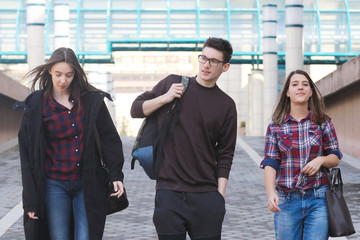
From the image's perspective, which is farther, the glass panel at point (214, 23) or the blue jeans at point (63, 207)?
the glass panel at point (214, 23)

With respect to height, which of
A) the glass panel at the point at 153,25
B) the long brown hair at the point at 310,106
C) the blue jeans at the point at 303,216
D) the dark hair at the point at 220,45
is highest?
the glass panel at the point at 153,25

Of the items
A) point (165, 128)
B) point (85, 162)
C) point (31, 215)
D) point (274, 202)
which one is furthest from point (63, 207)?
point (274, 202)

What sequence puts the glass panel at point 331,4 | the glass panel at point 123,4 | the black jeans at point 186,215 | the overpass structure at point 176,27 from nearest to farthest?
the black jeans at point 186,215, the overpass structure at point 176,27, the glass panel at point 123,4, the glass panel at point 331,4

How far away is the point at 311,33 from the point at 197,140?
3724 cm

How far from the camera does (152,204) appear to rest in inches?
446

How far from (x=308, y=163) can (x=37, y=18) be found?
22.9 meters

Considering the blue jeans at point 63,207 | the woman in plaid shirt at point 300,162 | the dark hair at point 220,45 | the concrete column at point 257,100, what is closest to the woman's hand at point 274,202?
the woman in plaid shirt at point 300,162

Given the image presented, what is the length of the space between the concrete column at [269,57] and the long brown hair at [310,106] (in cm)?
3038

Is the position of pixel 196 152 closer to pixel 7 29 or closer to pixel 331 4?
pixel 7 29

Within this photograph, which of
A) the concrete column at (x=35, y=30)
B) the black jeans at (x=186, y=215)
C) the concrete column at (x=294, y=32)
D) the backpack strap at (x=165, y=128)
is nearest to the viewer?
the black jeans at (x=186, y=215)

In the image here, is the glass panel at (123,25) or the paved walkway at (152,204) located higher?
the glass panel at (123,25)

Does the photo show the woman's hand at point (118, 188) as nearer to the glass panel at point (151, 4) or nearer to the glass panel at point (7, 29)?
the glass panel at point (7, 29)

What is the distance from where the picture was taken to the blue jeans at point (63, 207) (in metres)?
5.04

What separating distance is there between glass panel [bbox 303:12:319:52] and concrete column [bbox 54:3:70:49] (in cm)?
1187
